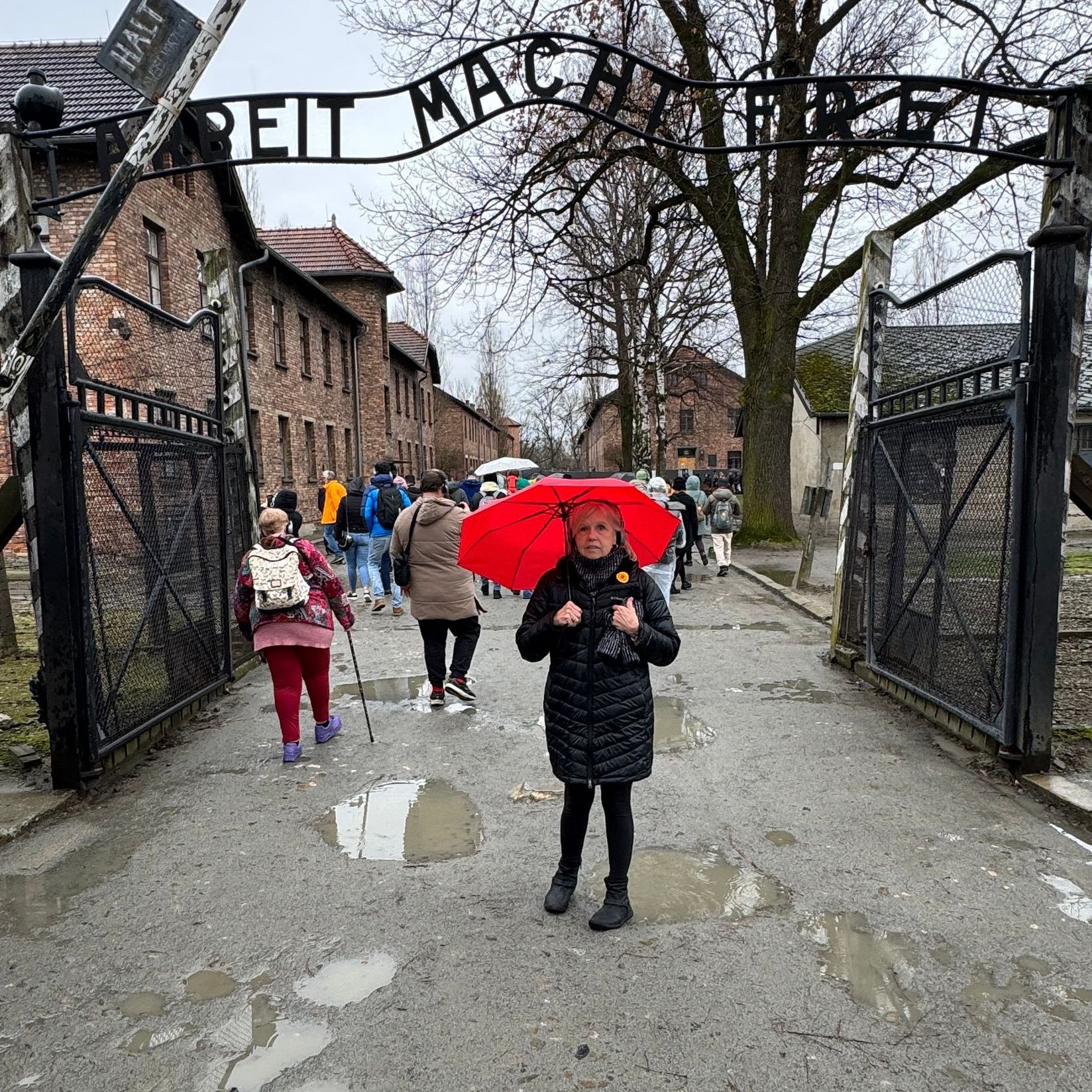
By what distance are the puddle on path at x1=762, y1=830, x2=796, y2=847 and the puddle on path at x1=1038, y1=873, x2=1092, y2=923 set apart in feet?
3.59

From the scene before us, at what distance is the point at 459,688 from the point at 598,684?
397 cm

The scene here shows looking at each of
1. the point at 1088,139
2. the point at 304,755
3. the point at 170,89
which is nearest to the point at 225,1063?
the point at 304,755

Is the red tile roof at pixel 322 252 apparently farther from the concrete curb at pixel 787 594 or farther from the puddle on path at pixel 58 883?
the puddle on path at pixel 58 883

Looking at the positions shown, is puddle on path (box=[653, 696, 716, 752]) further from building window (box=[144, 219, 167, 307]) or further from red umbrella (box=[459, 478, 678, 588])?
building window (box=[144, 219, 167, 307])

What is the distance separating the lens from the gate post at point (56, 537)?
16.3 ft

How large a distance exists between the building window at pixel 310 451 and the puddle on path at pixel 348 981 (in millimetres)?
26491

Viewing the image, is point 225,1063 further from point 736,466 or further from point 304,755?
point 736,466

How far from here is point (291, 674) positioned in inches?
231

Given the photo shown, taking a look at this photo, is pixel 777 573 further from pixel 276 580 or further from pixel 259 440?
pixel 259 440

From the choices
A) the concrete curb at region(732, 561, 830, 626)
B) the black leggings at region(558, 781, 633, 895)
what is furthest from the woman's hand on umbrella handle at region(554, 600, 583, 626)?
the concrete curb at region(732, 561, 830, 626)

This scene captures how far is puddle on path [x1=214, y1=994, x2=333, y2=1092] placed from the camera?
8.87 ft

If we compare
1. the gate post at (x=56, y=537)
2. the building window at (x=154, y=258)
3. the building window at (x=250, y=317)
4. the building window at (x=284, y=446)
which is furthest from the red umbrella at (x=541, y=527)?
the building window at (x=284, y=446)

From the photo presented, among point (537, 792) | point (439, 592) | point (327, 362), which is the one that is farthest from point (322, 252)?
point (537, 792)

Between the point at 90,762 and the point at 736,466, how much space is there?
71.2 m
